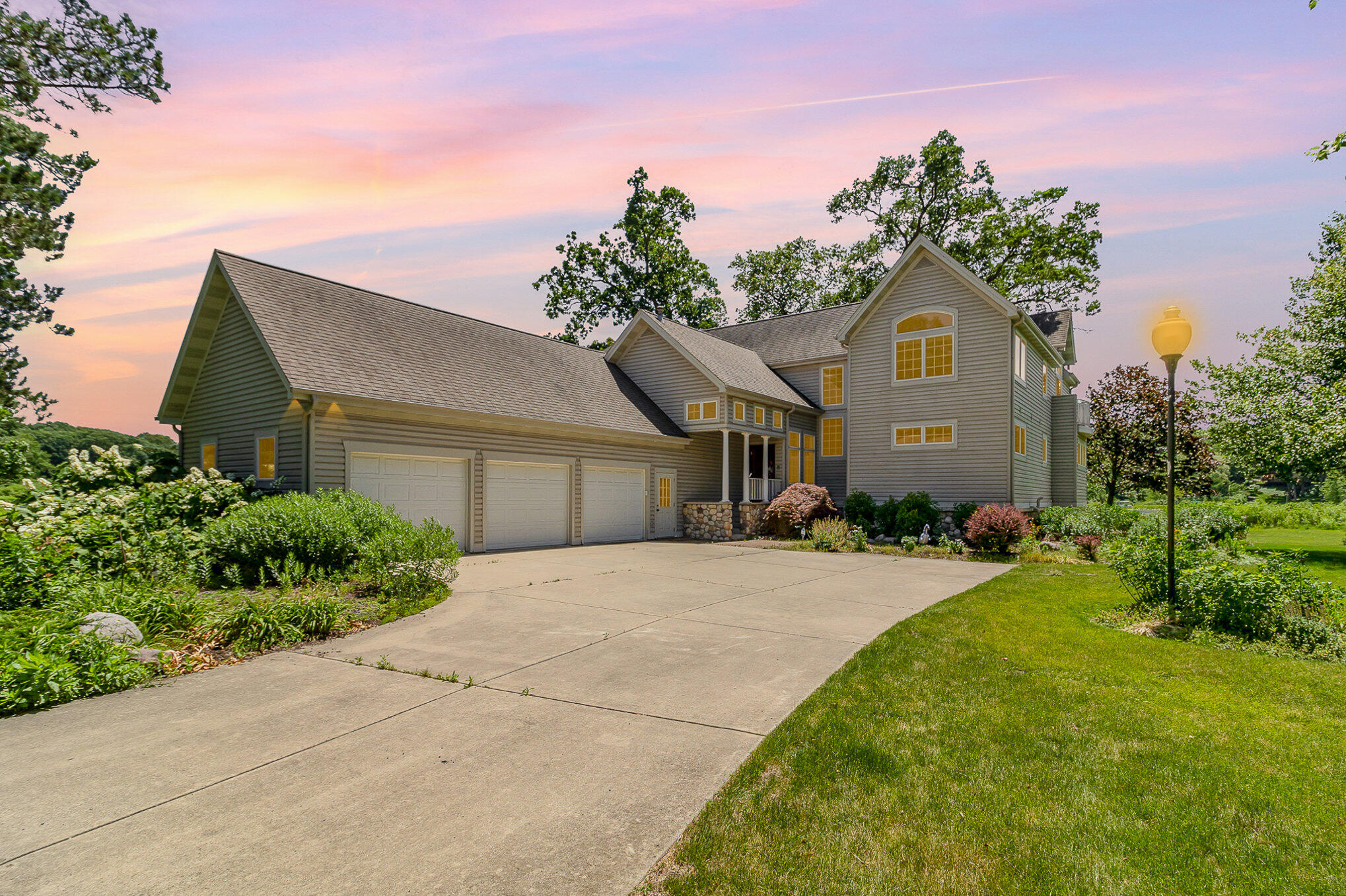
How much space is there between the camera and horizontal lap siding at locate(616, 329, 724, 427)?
2152cm

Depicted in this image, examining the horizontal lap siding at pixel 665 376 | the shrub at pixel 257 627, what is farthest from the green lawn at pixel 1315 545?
the horizontal lap siding at pixel 665 376

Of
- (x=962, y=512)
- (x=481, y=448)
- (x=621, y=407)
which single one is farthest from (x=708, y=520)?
(x=481, y=448)

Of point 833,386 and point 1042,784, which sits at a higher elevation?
point 833,386

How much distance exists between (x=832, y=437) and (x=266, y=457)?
59.5 ft

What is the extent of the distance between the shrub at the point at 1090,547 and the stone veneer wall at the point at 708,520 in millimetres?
9303

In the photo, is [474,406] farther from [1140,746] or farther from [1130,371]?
[1130,371]

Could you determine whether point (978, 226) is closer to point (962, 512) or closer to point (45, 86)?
point (962, 512)

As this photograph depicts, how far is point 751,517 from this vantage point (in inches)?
827

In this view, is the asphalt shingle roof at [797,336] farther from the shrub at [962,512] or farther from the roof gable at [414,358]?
the shrub at [962,512]

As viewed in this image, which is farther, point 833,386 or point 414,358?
point 833,386

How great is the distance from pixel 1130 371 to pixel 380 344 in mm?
31954

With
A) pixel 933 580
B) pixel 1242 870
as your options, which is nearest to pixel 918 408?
pixel 933 580

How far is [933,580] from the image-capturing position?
11.5m

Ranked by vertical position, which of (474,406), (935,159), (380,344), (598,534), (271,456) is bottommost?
(598,534)
